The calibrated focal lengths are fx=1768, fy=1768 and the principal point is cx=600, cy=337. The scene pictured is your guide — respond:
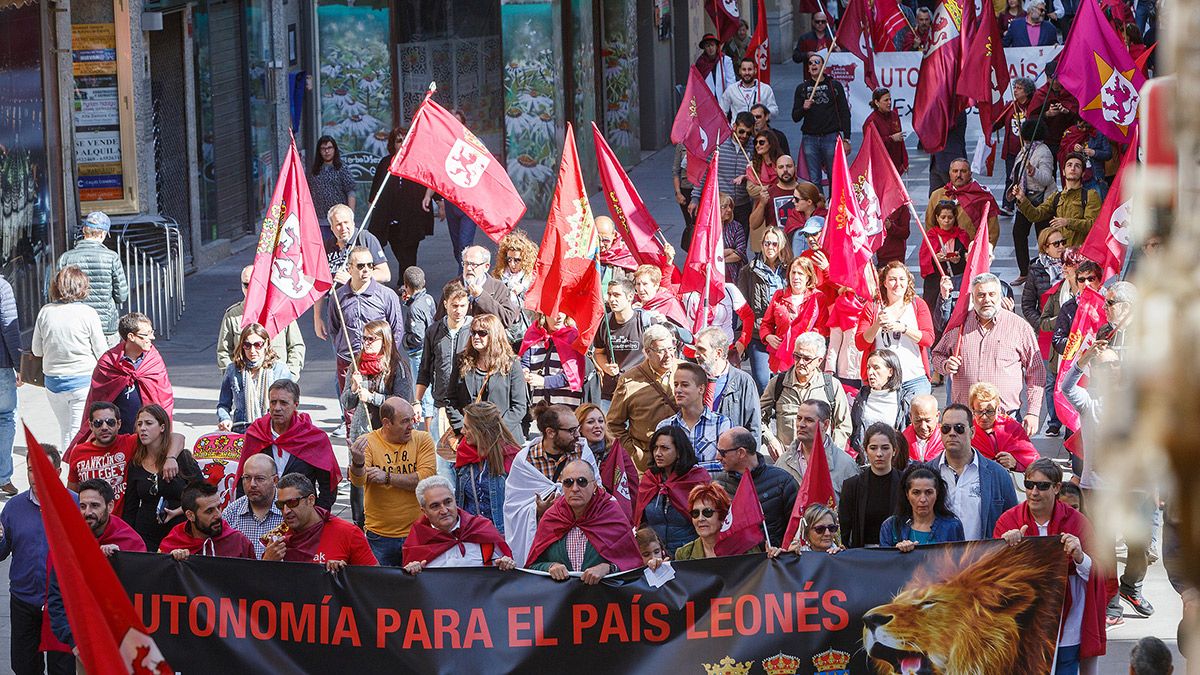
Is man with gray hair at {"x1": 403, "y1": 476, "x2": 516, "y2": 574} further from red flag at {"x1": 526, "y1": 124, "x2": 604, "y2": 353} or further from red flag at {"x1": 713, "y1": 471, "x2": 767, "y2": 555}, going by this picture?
red flag at {"x1": 526, "y1": 124, "x2": 604, "y2": 353}

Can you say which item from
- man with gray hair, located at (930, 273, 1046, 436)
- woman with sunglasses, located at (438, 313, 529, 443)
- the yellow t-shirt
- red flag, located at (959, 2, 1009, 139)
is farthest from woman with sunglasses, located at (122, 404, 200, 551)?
red flag, located at (959, 2, 1009, 139)

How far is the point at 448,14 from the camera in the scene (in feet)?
81.0

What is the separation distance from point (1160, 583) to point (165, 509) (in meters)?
5.41

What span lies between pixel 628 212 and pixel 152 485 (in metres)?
5.39

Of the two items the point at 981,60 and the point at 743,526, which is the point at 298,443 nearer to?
the point at 743,526

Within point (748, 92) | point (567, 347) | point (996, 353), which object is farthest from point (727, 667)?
point (748, 92)

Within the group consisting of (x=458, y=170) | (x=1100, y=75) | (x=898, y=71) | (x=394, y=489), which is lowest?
(x=394, y=489)

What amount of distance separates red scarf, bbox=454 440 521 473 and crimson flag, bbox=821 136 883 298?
3.65 meters

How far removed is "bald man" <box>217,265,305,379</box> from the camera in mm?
11664

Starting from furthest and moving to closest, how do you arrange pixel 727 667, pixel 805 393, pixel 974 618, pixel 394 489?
1. pixel 805 393
2. pixel 394 489
3. pixel 727 667
4. pixel 974 618

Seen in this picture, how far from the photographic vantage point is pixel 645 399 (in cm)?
969

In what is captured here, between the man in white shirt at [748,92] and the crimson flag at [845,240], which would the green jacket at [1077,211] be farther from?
the man in white shirt at [748,92]

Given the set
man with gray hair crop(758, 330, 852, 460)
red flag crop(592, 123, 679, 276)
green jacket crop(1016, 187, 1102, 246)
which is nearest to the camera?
man with gray hair crop(758, 330, 852, 460)

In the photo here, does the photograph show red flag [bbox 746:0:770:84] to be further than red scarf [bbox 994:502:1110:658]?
Yes
